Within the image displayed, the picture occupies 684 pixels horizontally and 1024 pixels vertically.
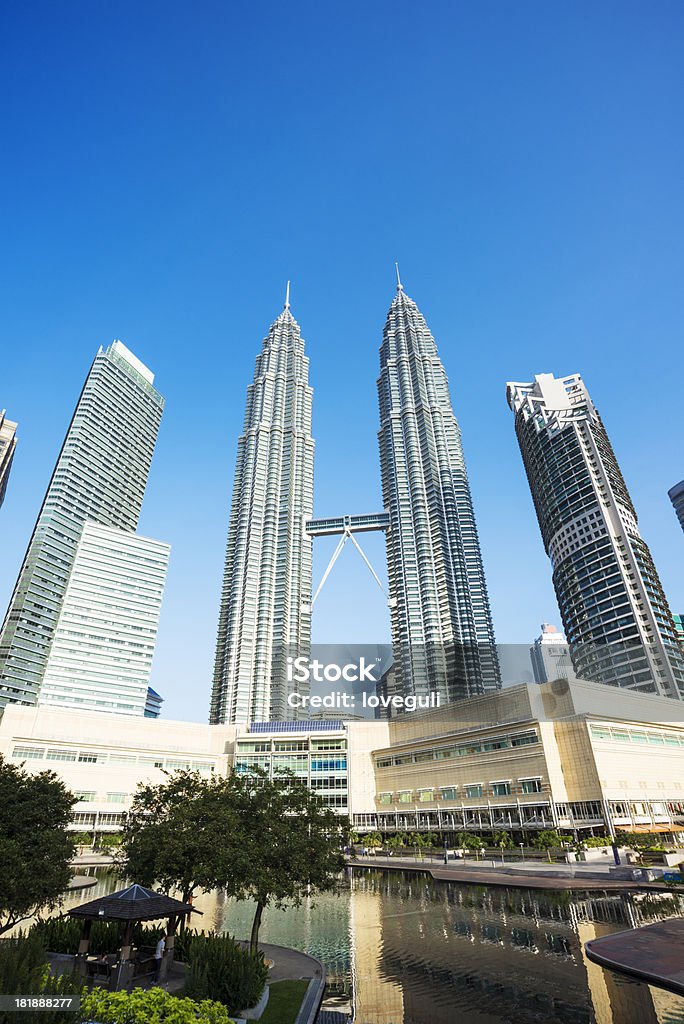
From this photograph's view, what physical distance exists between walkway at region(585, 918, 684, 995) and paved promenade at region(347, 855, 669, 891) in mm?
17169

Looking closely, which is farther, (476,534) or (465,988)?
(476,534)

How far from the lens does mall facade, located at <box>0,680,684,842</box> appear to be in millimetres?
78938

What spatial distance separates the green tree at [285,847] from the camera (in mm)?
23234

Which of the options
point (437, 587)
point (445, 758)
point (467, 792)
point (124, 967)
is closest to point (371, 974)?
point (124, 967)

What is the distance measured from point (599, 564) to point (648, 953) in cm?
15892

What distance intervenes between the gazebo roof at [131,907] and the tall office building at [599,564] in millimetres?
151180

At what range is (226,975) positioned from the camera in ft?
58.7

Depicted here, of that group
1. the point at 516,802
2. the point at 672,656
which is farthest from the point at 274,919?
the point at 672,656

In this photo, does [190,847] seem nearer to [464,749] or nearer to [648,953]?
[648,953]

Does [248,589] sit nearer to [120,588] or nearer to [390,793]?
[120,588]

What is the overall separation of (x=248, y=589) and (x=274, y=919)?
148446mm

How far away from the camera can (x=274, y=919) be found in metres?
36.7

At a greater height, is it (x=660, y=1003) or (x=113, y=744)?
(x=113, y=744)

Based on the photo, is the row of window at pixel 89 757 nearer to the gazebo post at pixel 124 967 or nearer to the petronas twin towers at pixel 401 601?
the petronas twin towers at pixel 401 601
